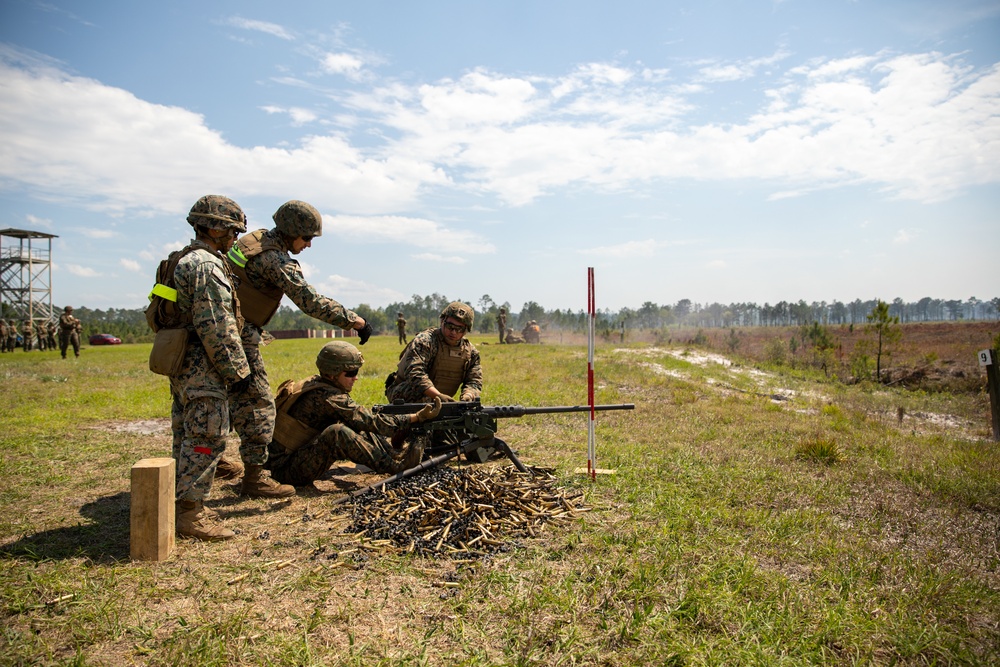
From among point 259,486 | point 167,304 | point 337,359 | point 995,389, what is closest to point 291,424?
point 259,486

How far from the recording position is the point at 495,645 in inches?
127

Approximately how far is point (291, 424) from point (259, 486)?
0.70 m

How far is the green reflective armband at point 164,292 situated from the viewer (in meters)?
4.58

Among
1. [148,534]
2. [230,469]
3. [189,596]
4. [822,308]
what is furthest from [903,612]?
[822,308]

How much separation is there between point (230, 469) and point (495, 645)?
442 cm

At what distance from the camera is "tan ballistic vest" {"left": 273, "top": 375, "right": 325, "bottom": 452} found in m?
6.20

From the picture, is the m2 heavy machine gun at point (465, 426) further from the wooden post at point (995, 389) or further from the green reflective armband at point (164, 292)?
the wooden post at point (995, 389)

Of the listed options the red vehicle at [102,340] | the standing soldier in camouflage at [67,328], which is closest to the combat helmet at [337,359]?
the standing soldier in camouflage at [67,328]

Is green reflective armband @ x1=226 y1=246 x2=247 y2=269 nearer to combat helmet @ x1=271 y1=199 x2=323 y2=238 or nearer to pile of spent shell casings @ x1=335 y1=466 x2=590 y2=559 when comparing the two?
combat helmet @ x1=271 y1=199 x2=323 y2=238

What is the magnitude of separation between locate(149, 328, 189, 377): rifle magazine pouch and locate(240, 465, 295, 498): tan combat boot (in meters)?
1.59

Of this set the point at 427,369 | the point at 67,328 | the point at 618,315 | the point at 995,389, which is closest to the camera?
the point at 427,369

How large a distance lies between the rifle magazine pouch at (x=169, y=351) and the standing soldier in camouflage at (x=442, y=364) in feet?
9.87

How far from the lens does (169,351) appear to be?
14.9ft

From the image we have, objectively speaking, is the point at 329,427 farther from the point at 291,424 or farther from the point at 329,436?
the point at 291,424
